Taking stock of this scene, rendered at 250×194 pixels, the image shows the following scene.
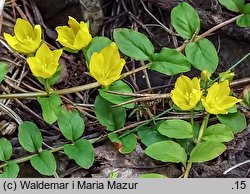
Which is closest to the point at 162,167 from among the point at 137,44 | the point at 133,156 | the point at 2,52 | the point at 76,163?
the point at 133,156

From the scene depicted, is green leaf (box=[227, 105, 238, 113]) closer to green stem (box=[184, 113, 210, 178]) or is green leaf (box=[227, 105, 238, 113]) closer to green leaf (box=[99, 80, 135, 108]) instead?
green stem (box=[184, 113, 210, 178])

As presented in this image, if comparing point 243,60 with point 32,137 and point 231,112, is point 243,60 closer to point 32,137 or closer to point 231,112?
point 231,112

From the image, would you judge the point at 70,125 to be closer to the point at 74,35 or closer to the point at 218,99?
the point at 74,35

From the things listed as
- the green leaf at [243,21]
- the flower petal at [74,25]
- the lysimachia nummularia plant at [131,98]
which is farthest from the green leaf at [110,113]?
the green leaf at [243,21]

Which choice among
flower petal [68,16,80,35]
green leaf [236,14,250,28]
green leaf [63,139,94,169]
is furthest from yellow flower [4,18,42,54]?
green leaf [236,14,250,28]

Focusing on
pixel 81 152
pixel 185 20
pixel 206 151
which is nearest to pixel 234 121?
pixel 206 151
